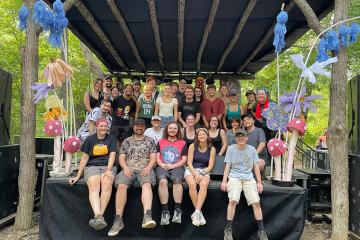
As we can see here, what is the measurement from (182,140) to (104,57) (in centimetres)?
468

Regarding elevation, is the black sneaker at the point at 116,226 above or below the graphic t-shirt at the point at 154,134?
below

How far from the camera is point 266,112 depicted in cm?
452

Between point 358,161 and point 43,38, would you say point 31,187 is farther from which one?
point 43,38

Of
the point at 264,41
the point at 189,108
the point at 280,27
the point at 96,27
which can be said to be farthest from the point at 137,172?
the point at 264,41

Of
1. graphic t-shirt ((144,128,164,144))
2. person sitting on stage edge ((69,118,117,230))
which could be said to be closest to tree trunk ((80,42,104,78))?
graphic t-shirt ((144,128,164,144))

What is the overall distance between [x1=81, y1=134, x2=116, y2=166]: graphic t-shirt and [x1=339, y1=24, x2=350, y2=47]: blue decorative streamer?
128 inches

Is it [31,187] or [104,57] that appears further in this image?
[104,57]

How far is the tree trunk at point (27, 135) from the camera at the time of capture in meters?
4.70

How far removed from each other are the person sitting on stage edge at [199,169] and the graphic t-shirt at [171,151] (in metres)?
0.11

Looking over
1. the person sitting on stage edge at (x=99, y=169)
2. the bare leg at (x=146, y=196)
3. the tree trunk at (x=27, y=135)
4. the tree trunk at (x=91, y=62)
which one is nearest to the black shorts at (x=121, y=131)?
the person sitting on stage edge at (x=99, y=169)

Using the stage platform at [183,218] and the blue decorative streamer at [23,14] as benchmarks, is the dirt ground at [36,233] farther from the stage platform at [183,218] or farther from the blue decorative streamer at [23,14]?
the blue decorative streamer at [23,14]

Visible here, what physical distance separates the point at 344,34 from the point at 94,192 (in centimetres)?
366

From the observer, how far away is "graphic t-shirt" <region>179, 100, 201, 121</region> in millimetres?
5996

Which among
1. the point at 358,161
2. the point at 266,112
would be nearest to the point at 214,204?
the point at 266,112
